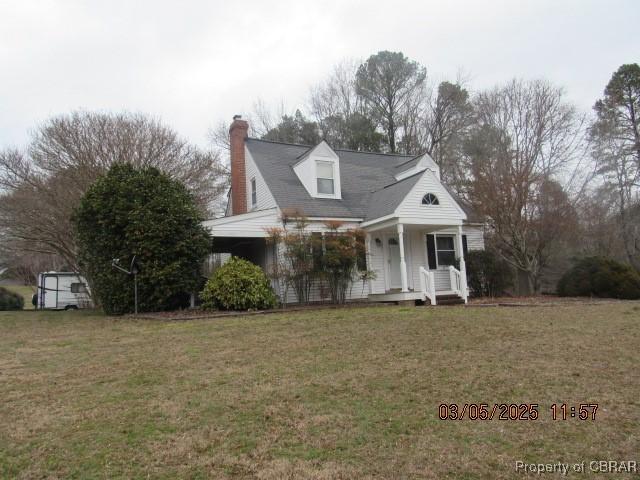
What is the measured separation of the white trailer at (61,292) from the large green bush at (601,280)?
67.8 feet

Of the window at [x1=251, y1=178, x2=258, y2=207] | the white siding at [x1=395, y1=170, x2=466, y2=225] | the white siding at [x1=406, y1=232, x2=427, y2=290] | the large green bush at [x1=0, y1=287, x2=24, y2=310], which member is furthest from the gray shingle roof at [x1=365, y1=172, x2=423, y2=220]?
the large green bush at [x1=0, y1=287, x2=24, y2=310]

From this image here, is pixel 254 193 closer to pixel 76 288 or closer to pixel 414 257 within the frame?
pixel 414 257

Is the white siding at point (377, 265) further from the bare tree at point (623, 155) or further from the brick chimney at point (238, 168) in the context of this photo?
the bare tree at point (623, 155)

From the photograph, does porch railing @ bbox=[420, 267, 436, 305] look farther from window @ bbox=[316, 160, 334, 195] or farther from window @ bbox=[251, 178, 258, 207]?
window @ bbox=[251, 178, 258, 207]

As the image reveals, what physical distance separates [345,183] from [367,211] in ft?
7.28

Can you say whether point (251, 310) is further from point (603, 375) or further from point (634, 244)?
point (634, 244)

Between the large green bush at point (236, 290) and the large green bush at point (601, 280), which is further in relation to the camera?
the large green bush at point (601, 280)

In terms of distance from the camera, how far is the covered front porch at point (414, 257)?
635 inches

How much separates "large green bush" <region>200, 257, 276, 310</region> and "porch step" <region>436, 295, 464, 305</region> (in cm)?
580

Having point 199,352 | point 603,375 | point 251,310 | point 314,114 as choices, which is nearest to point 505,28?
point 251,310

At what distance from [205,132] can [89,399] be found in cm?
2990

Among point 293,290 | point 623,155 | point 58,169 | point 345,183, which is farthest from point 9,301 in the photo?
point 623,155

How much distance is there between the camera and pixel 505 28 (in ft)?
46.7

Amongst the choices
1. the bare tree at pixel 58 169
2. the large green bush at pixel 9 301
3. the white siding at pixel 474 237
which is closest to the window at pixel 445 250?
the white siding at pixel 474 237
